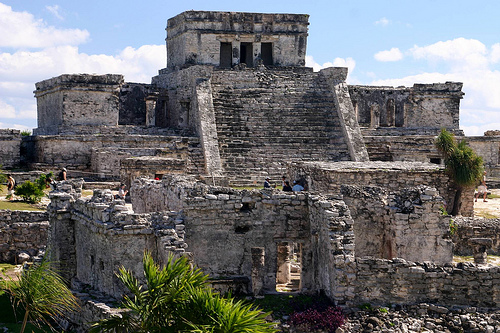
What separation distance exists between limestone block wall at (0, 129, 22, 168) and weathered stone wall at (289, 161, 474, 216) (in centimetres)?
1196

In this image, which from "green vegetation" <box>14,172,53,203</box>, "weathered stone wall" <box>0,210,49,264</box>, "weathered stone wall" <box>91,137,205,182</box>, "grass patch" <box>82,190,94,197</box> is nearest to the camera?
"weathered stone wall" <box>0,210,49,264</box>

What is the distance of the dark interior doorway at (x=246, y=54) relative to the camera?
33062 millimetres

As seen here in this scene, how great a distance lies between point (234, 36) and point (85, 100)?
7.58m

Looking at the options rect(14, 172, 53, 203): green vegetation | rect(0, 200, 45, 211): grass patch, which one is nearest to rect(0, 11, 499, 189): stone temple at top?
rect(14, 172, 53, 203): green vegetation

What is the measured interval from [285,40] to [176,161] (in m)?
13.3

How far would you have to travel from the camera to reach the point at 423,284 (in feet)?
34.3

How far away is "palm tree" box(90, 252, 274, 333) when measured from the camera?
7398mm

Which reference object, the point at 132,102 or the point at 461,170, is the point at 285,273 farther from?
the point at 132,102

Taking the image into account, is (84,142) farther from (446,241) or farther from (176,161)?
(446,241)

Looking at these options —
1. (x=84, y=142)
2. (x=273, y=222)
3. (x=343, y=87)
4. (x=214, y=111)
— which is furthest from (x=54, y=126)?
(x=273, y=222)

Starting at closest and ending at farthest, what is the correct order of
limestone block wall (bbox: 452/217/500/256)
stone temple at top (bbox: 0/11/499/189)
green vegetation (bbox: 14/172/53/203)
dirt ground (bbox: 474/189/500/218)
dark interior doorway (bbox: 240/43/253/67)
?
limestone block wall (bbox: 452/217/500/256), green vegetation (bbox: 14/172/53/203), dirt ground (bbox: 474/189/500/218), stone temple at top (bbox: 0/11/499/189), dark interior doorway (bbox: 240/43/253/67)

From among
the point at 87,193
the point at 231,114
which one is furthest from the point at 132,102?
the point at 87,193

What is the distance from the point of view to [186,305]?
25.5 feet

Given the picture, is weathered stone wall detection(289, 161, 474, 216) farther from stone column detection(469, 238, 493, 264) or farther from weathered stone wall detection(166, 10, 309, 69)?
weathered stone wall detection(166, 10, 309, 69)
